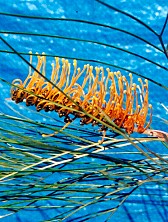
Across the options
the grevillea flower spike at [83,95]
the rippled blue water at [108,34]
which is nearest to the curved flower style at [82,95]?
the grevillea flower spike at [83,95]

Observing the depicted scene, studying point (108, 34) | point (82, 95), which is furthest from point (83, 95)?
point (108, 34)

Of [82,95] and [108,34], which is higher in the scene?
[108,34]

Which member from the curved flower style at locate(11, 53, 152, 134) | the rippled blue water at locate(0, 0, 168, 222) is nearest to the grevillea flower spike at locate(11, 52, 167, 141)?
the curved flower style at locate(11, 53, 152, 134)

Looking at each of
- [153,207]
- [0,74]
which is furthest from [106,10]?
[153,207]

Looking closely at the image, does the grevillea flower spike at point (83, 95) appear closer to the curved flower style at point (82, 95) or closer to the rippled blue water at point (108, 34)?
the curved flower style at point (82, 95)

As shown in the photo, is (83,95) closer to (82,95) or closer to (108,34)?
(82,95)

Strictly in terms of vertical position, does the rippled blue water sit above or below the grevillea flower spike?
above

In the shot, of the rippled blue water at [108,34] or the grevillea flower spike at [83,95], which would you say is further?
the rippled blue water at [108,34]

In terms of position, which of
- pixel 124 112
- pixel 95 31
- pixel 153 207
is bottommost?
pixel 153 207

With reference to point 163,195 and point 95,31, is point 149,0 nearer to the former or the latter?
point 95,31

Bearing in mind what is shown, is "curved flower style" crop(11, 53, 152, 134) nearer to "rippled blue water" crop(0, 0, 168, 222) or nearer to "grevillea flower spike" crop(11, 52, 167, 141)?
"grevillea flower spike" crop(11, 52, 167, 141)

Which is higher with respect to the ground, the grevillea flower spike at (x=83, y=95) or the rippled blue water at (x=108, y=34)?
the rippled blue water at (x=108, y=34)
